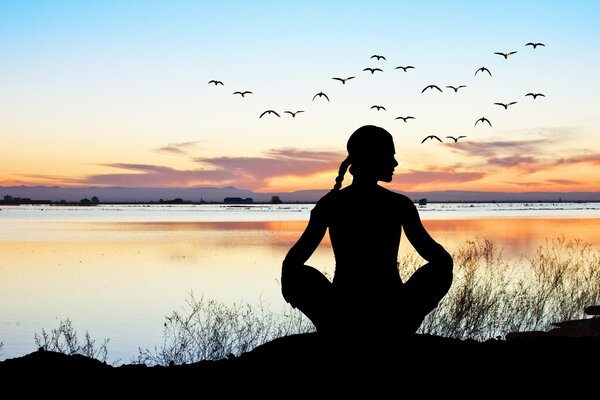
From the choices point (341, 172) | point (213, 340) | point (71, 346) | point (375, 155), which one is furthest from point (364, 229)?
point (213, 340)

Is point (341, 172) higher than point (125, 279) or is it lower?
higher

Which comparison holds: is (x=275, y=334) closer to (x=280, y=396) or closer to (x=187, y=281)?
(x=280, y=396)

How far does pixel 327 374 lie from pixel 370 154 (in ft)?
8.08

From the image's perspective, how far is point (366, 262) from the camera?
23.5ft

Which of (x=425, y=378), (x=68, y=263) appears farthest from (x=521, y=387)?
(x=68, y=263)

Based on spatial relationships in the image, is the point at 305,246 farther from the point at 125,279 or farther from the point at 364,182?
the point at 125,279

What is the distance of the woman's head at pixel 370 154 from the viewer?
23.4 feet

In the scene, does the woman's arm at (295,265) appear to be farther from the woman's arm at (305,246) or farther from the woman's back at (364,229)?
the woman's back at (364,229)

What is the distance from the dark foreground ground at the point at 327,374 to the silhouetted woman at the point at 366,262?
24.6 inches

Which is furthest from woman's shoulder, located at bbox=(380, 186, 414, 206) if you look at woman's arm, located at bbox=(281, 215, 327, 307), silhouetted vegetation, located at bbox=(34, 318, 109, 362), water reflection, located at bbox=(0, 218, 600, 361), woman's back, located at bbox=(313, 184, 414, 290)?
water reflection, located at bbox=(0, 218, 600, 361)

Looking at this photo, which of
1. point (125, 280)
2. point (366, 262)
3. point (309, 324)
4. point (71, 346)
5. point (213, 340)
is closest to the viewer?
point (366, 262)

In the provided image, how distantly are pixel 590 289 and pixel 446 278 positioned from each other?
16669 mm

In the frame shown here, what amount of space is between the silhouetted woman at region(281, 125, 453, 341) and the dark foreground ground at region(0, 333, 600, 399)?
0.62 metres

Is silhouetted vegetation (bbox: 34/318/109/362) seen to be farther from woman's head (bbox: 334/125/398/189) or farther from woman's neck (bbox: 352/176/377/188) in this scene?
woman's head (bbox: 334/125/398/189)
